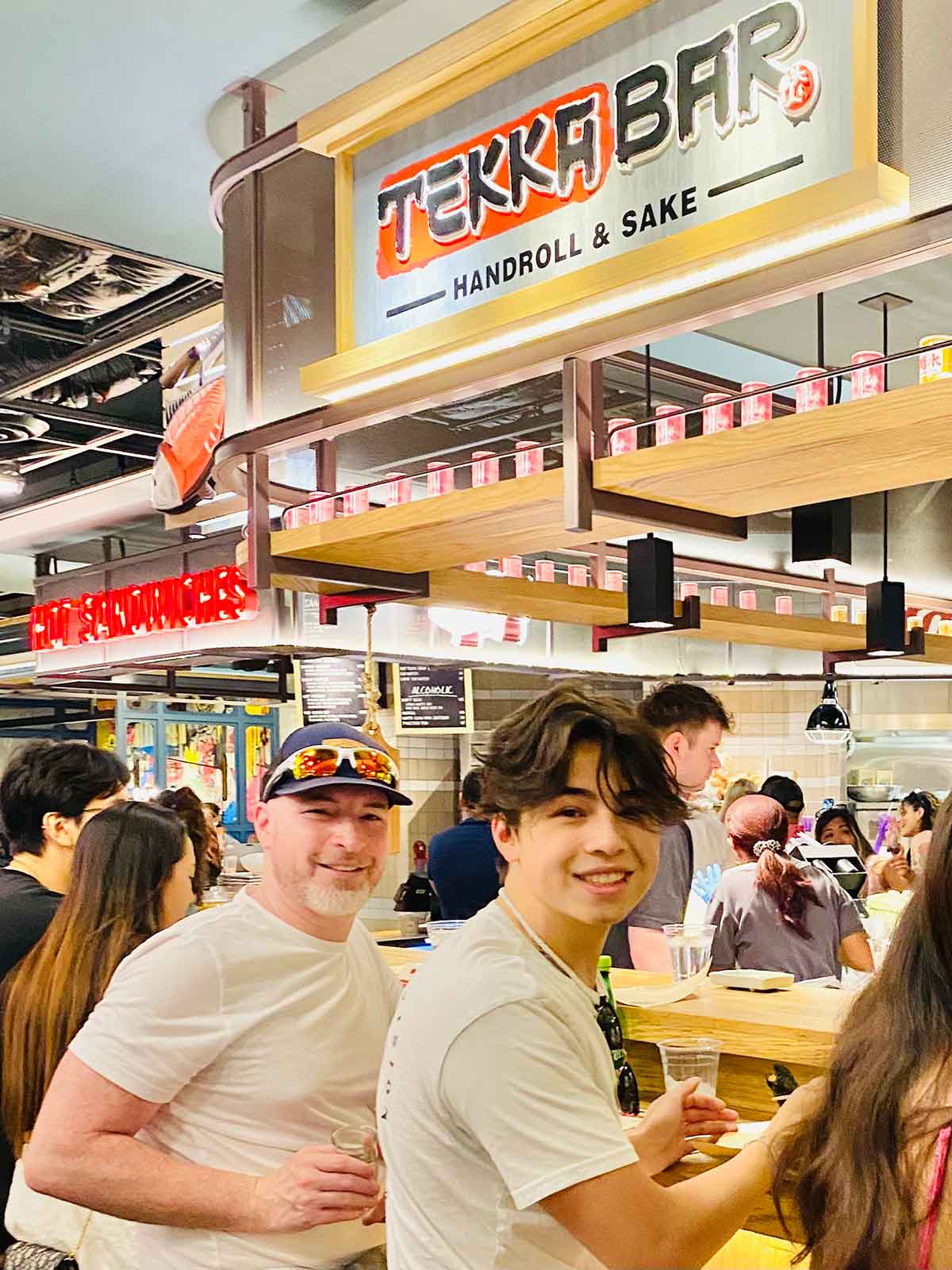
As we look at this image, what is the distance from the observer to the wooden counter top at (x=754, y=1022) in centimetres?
293

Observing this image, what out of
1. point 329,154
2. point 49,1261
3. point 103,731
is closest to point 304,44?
point 329,154

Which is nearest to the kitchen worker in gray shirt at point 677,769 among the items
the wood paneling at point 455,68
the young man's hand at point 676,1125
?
the wood paneling at point 455,68

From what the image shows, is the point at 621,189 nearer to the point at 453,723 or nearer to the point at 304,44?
the point at 304,44

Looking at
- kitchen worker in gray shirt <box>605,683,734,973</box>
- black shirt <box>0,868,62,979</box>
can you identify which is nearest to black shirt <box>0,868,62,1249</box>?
black shirt <box>0,868,62,979</box>

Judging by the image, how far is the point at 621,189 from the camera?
274cm

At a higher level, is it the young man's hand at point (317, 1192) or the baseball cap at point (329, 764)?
the baseball cap at point (329, 764)

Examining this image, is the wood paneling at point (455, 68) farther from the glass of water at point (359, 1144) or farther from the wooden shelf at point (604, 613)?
the glass of water at point (359, 1144)

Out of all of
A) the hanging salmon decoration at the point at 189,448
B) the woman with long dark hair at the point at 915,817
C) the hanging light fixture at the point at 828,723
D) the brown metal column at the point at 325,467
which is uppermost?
the hanging salmon decoration at the point at 189,448

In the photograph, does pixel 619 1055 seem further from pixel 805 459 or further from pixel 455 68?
pixel 455 68

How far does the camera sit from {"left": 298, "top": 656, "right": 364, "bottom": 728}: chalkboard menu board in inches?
395

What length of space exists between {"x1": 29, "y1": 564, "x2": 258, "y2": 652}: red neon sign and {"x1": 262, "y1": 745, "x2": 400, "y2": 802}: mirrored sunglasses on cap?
5131 millimetres

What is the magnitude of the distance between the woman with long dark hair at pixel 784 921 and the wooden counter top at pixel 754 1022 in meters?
0.70

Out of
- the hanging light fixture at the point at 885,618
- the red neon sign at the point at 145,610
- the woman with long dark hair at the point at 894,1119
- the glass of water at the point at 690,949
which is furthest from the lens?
the red neon sign at the point at 145,610

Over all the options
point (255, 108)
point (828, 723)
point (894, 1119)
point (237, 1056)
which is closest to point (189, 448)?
point (255, 108)
